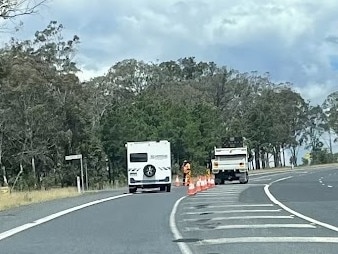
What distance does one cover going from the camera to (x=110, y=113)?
242 ft

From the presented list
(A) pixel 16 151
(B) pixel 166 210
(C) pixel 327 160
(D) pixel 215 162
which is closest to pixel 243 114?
(C) pixel 327 160

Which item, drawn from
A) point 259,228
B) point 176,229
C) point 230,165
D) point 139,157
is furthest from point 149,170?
point 259,228

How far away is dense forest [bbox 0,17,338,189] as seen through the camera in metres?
62.9

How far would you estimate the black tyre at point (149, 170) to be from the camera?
40188mm

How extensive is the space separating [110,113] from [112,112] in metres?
0.22

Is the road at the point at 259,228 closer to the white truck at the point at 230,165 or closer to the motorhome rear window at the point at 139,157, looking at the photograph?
the motorhome rear window at the point at 139,157

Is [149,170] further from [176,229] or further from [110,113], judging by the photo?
[110,113]

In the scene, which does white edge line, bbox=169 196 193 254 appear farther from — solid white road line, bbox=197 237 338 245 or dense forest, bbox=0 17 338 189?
dense forest, bbox=0 17 338 189

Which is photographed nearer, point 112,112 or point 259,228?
point 259,228

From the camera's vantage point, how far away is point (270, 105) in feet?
362

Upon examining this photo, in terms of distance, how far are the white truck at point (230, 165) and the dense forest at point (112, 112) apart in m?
15.3

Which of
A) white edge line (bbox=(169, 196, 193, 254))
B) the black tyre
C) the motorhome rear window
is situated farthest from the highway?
the motorhome rear window

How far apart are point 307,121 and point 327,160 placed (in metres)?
8.54

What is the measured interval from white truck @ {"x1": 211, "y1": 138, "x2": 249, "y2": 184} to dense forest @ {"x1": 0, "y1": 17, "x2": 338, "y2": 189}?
15.3m
